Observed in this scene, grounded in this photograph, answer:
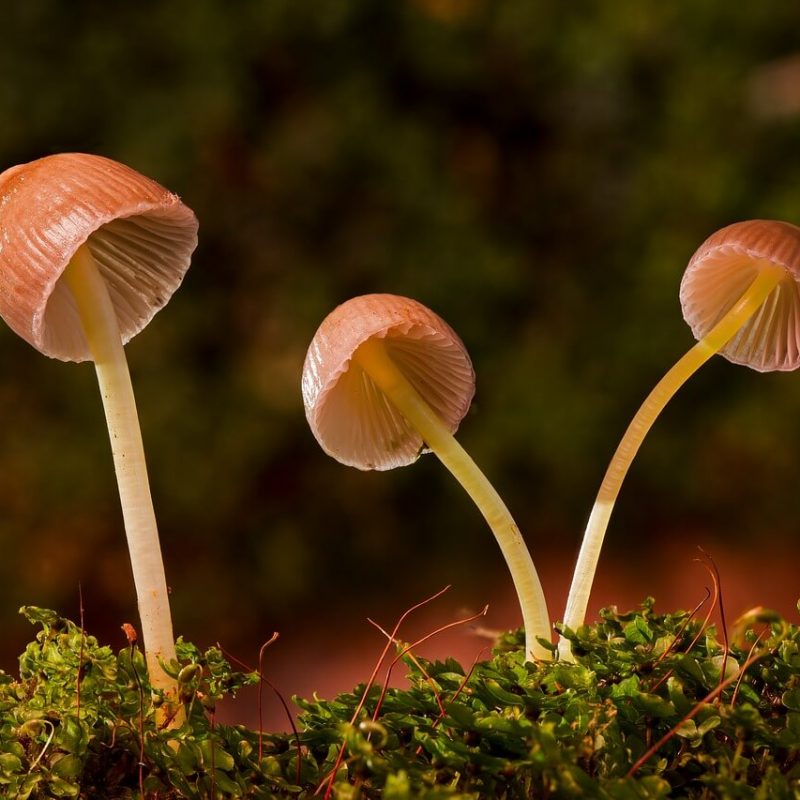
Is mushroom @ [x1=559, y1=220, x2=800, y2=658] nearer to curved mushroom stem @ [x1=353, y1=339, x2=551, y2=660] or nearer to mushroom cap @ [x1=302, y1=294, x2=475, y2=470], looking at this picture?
curved mushroom stem @ [x1=353, y1=339, x2=551, y2=660]

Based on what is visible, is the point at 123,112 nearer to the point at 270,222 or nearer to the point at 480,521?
the point at 270,222

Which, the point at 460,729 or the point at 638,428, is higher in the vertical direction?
the point at 638,428

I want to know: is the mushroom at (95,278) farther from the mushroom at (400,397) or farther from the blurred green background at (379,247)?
the blurred green background at (379,247)

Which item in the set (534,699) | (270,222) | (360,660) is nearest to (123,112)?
(270,222)

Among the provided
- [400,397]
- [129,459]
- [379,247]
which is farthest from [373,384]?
[379,247]

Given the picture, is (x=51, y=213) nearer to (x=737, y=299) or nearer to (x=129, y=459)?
(x=129, y=459)

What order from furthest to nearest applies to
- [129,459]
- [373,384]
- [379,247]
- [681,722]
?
1. [379,247]
2. [373,384]
3. [129,459]
4. [681,722]
